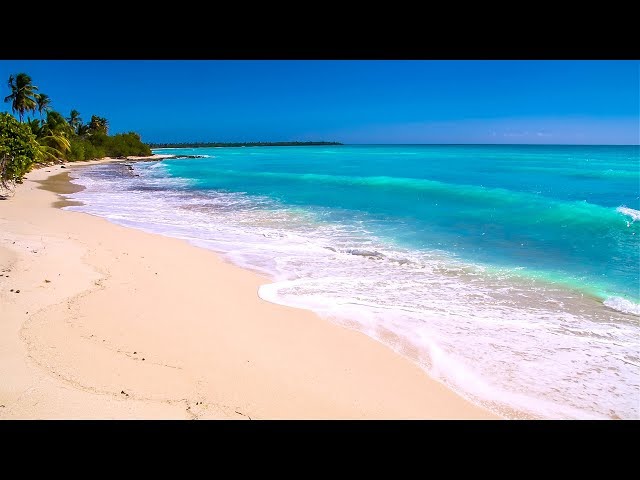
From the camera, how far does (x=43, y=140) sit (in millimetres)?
46125

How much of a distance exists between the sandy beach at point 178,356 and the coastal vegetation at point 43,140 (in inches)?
448

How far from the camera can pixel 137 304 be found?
6250mm

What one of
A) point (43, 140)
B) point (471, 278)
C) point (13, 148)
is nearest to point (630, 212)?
point (471, 278)

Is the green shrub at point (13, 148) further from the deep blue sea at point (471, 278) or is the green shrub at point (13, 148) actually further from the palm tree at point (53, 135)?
the palm tree at point (53, 135)

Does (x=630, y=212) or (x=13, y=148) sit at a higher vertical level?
(x=13, y=148)

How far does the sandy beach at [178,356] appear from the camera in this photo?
383 centimetres

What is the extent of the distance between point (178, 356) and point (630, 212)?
21.6 m

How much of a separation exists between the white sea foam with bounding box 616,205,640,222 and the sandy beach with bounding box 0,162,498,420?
57.8 ft

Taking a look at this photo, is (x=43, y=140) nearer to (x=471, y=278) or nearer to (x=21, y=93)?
(x=21, y=93)

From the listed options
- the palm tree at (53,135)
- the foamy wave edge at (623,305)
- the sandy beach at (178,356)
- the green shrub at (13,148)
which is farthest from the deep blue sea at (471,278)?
the palm tree at (53,135)
